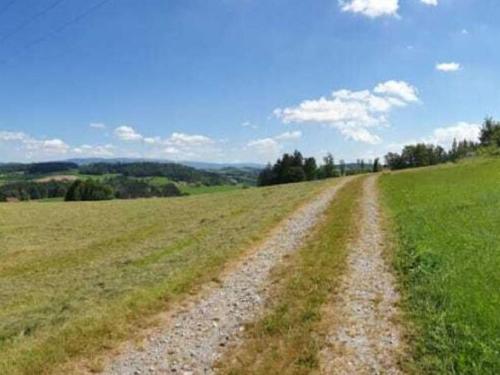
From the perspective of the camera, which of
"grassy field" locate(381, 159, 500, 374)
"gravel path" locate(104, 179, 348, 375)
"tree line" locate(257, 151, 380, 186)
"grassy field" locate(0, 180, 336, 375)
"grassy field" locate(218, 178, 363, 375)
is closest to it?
"grassy field" locate(381, 159, 500, 374)

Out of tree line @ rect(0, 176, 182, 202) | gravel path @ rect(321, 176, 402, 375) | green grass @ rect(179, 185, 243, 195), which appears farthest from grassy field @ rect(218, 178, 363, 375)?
green grass @ rect(179, 185, 243, 195)

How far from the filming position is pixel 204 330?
8.59 meters

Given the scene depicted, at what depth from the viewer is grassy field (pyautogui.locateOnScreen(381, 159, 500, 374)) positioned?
685 centimetres

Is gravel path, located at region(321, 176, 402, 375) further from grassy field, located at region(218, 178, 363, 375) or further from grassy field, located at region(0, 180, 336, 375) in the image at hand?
grassy field, located at region(0, 180, 336, 375)

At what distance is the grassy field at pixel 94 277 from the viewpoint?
27.4ft

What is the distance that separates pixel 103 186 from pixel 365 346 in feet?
313

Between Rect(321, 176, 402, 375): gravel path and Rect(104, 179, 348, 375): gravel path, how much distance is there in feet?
5.32

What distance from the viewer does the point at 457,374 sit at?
20.8ft

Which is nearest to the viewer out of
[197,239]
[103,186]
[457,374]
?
[457,374]

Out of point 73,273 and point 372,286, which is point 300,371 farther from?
point 73,273

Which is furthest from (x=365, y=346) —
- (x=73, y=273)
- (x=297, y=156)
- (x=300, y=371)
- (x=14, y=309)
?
(x=297, y=156)

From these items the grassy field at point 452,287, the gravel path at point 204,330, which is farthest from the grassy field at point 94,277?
the grassy field at point 452,287

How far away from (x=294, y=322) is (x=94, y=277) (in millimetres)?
8625

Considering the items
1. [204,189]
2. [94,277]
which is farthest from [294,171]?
[94,277]
